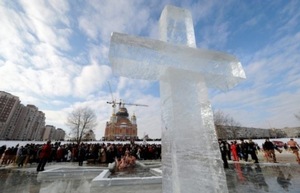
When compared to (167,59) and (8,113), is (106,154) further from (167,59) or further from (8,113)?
(8,113)

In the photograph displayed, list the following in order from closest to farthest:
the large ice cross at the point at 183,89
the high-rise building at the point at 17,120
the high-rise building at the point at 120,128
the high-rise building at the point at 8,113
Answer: the large ice cross at the point at 183,89 → the high-rise building at the point at 120,128 → the high-rise building at the point at 8,113 → the high-rise building at the point at 17,120

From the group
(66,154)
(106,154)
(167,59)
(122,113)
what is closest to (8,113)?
(122,113)

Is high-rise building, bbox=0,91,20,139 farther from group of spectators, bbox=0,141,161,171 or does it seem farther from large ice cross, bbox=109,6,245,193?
large ice cross, bbox=109,6,245,193

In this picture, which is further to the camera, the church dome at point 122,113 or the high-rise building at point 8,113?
the church dome at point 122,113

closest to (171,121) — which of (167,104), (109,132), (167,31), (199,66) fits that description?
(167,104)

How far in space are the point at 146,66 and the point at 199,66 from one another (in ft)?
2.15

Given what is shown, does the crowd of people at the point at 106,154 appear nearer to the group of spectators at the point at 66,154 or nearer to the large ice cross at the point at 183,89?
the group of spectators at the point at 66,154

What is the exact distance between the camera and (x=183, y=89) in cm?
190

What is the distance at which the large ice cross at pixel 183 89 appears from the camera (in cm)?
161

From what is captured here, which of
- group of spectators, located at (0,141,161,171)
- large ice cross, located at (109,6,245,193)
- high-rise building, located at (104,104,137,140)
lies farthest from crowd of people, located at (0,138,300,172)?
high-rise building, located at (104,104,137,140)

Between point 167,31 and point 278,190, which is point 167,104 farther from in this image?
point 278,190

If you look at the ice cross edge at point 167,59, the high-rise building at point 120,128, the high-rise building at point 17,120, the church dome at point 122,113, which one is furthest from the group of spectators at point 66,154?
the high-rise building at point 17,120

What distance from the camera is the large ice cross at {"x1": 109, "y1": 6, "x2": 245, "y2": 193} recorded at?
1.61m

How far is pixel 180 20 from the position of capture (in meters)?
2.29
